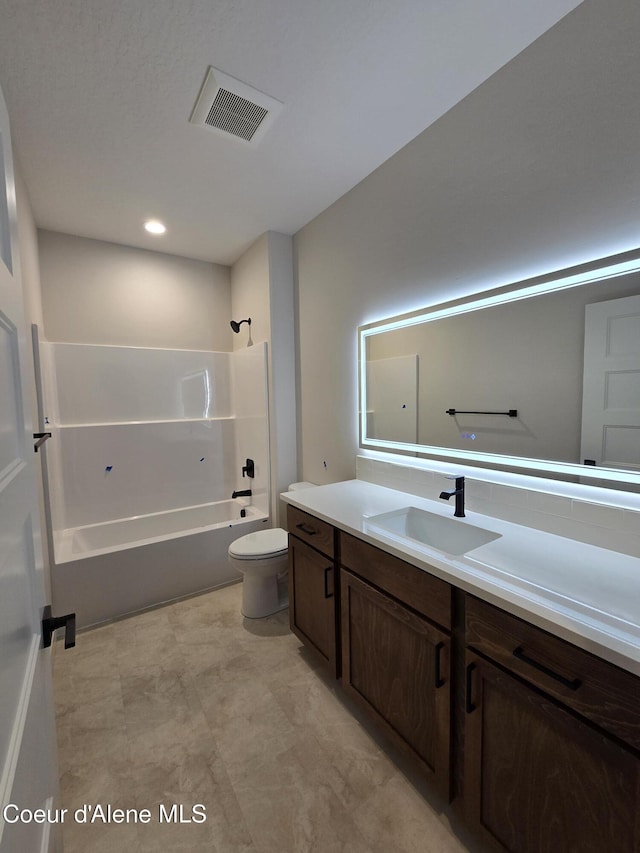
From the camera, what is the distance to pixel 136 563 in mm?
2541

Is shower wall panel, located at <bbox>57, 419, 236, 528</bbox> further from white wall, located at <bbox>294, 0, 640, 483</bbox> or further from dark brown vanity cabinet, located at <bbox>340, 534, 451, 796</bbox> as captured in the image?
dark brown vanity cabinet, located at <bbox>340, 534, 451, 796</bbox>

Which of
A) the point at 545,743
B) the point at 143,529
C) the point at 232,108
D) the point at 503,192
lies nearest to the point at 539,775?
the point at 545,743

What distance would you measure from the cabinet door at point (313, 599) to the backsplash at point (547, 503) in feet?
2.08

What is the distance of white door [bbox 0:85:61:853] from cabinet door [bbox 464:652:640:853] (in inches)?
40.7

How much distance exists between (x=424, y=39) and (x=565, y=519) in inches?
71.8

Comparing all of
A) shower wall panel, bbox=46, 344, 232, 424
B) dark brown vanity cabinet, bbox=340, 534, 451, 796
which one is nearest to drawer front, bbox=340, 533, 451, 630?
dark brown vanity cabinet, bbox=340, 534, 451, 796

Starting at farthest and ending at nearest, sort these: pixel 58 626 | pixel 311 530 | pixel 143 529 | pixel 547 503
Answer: pixel 143 529 → pixel 311 530 → pixel 547 503 → pixel 58 626

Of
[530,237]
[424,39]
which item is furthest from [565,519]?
[424,39]

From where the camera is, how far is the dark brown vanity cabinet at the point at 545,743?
78 cm

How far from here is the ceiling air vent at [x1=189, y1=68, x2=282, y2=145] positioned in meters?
1.51

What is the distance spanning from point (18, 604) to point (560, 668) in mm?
1150

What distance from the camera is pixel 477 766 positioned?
108cm

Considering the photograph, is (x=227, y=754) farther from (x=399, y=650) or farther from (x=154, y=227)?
(x=154, y=227)

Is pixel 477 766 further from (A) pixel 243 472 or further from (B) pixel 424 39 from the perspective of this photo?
(A) pixel 243 472
